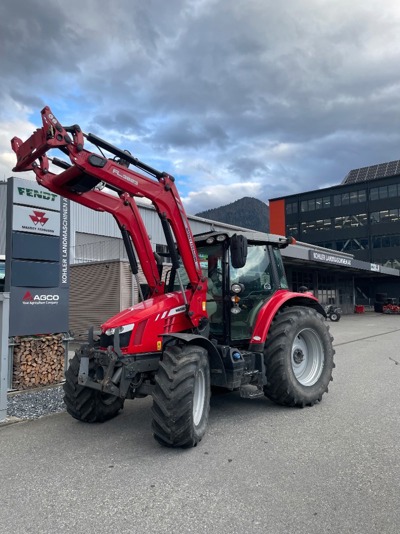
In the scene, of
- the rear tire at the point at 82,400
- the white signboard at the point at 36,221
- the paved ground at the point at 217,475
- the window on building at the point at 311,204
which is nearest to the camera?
the paved ground at the point at 217,475

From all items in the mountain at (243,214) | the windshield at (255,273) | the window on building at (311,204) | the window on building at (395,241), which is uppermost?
the mountain at (243,214)

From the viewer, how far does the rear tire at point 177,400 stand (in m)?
4.09

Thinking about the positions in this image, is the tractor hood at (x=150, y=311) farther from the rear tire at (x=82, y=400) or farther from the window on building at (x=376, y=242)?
the window on building at (x=376, y=242)

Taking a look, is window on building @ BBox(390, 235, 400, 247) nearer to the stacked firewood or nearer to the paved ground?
the paved ground

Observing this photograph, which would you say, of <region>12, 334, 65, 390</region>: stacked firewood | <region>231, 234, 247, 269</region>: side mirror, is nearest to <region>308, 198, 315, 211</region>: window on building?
<region>12, 334, 65, 390</region>: stacked firewood

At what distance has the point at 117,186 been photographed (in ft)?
15.1

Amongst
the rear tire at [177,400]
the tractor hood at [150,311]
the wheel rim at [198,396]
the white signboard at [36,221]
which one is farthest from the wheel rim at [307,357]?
the white signboard at [36,221]

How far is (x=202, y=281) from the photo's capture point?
5.27 meters

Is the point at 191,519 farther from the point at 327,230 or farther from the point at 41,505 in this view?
the point at 327,230

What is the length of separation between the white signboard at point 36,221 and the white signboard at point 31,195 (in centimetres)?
9

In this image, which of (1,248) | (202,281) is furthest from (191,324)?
(1,248)

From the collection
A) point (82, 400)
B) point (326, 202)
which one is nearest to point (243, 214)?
point (326, 202)

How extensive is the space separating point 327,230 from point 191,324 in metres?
56.6

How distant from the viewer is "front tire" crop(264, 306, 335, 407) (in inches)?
216
